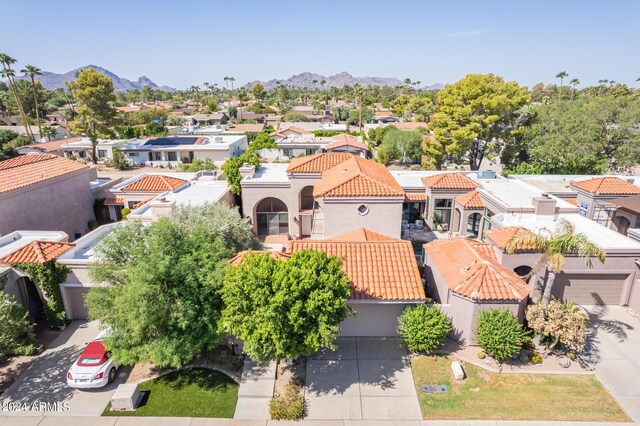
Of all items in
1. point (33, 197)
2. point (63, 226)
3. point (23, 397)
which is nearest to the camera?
point (23, 397)

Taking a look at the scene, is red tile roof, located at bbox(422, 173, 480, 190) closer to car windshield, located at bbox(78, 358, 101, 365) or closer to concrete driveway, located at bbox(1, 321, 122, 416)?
concrete driveway, located at bbox(1, 321, 122, 416)

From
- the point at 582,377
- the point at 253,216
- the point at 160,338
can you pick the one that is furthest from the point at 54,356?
the point at 582,377

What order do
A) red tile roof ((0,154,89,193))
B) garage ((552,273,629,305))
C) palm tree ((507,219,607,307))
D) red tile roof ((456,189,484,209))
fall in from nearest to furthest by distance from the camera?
palm tree ((507,219,607,307))
garage ((552,273,629,305))
red tile roof ((0,154,89,193))
red tile roof ((456,189,484,209))

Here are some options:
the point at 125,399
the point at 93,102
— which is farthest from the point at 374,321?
the point at 93,102

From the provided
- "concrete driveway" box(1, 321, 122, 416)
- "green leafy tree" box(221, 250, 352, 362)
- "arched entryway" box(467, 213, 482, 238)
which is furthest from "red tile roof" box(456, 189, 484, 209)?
"concrete driveway" box(1, 321, 122, 416)

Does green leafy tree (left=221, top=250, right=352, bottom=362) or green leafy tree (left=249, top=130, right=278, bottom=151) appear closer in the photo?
green leafy tree (left=221, top=250, right=352, bottom=362)

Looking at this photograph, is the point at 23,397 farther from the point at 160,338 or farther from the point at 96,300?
the point at 160,338

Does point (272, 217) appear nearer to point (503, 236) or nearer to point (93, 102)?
point (503, 236)
